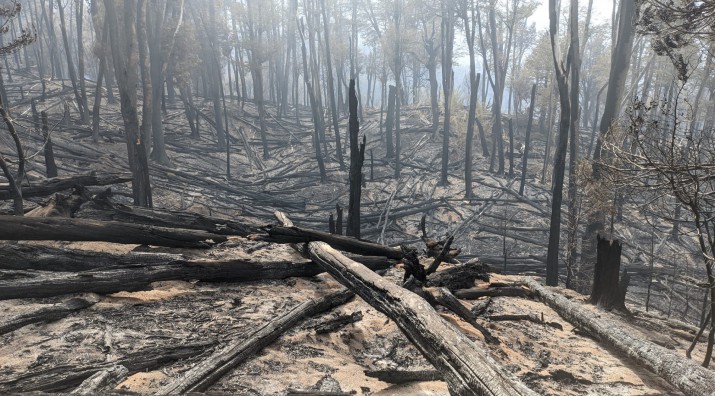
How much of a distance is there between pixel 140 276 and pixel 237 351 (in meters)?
2.06

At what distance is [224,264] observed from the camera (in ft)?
18.5

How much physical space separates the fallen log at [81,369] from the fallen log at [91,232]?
3.13m

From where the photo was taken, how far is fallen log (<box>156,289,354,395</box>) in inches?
114

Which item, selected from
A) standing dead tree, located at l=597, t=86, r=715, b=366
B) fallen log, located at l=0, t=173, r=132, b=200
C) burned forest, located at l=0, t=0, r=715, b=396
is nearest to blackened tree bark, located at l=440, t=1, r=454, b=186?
burned forest, located at l=0, t=0, r=715, b=396

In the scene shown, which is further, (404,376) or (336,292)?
(336,292)

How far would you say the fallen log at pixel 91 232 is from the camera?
5.27 metres

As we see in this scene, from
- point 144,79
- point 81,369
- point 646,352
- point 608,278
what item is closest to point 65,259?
point 81,369

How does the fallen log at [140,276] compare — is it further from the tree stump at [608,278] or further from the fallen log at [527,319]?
the tree stump at [608,278]

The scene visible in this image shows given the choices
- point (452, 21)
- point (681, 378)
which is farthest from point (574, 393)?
point (452, 21)

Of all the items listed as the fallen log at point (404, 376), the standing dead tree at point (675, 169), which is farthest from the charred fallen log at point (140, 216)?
the standing dead tree at point (675, 169)

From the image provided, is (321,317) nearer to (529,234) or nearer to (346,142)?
(529,234)

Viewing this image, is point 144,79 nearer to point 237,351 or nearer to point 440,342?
point 237,351

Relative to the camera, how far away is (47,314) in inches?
153

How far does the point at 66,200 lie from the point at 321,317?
17.3ft
